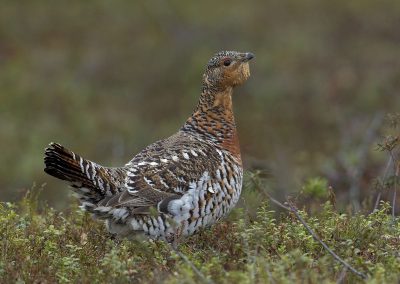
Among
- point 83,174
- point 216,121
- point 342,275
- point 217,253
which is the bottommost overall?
point 342,275

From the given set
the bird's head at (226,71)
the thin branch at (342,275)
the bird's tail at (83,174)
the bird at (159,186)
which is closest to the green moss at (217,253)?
the thin branch at (342,275)

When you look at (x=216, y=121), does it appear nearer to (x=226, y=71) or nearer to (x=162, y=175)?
(x=226, y=71)

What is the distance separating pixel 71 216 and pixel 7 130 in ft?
31.7

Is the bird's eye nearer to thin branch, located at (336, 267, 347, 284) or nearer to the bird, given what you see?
the bird

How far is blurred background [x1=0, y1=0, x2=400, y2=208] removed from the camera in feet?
53.2

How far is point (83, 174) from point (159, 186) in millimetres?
641

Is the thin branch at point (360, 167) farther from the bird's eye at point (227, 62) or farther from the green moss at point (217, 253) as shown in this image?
the green moss at point (217, 253)

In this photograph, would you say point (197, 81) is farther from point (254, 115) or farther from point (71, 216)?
point (71, 216)

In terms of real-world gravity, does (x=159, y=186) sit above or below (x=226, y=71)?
below

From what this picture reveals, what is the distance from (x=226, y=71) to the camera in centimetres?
851

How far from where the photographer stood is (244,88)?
19.1 metres

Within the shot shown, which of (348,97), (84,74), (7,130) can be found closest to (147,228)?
(7,130)

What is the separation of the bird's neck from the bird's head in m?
0.05

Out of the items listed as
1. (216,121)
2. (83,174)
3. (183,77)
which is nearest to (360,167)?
(216,121)
